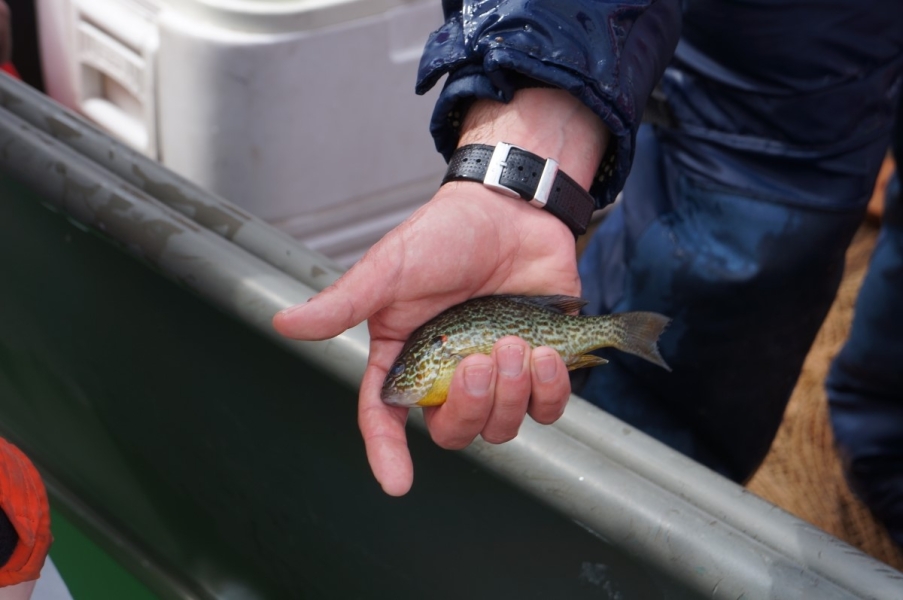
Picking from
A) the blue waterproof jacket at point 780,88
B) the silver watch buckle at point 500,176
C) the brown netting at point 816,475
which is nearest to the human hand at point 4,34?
the blue waterproof jacket at point 780,88

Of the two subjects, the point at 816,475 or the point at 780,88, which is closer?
the point at 780,88

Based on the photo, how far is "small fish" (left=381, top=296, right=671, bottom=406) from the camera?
1.17m

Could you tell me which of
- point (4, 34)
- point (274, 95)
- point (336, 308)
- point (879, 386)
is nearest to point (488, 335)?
point (336, 308)

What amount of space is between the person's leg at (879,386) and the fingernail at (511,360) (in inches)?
64.3

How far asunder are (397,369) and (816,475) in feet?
5.82

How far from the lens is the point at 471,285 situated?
4.24ft

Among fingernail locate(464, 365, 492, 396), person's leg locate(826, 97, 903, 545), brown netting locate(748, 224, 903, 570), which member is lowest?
brown netting locate(748, 224, 903, 570)

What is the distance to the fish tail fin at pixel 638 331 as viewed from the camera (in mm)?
1377

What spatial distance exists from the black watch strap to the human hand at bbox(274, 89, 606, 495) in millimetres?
18

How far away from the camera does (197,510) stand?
1622mm

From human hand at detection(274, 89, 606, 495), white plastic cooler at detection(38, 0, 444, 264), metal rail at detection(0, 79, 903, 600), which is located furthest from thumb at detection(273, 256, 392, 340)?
white plastic cooler at detection(38, 0, 444, 264)

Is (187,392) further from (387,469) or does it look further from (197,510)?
(387,469)

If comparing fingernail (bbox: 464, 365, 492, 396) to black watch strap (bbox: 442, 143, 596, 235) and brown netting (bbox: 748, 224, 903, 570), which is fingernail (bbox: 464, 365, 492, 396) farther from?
brown netting (bbox: 748, 224, 903, 570)

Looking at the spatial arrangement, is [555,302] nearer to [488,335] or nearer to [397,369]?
[488,335]
